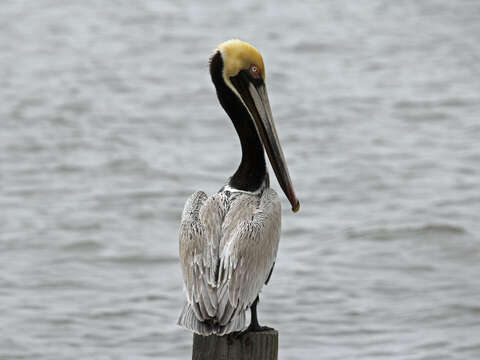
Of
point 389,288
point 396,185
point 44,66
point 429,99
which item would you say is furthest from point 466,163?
point 44,66

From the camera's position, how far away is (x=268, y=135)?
15.8 feet

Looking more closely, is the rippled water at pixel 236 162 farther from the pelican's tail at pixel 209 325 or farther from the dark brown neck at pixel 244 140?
the pelican's tail at pixel 209 325

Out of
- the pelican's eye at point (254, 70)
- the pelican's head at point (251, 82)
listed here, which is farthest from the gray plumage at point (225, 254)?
the pelican's eye at point (254, 70)

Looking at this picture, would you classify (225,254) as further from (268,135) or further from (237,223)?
(268,135)

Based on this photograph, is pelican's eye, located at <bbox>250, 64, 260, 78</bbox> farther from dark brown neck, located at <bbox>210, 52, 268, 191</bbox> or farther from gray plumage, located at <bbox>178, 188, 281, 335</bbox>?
gray plumage, located at <bbox>178, 188, 281, 335</bbox>

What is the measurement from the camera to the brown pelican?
4.31m

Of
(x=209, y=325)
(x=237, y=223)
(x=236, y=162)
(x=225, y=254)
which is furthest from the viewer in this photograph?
(x=236, y=162)

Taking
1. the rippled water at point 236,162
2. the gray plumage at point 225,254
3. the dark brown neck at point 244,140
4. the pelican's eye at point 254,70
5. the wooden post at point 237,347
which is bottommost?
the wooden post at point 237,347

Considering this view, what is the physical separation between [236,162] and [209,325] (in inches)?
317

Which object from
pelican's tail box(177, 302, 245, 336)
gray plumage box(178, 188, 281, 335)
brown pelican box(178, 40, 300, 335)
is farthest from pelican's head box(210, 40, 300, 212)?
pelican's tail box(177, 302, 245, 336)

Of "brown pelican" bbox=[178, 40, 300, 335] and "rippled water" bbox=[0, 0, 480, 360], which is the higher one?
"rippled water" bbox=[0, 0, 480, 360]

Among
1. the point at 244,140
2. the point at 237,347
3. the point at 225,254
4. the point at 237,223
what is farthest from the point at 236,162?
the point at 237,347

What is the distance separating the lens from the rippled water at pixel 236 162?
830 cm

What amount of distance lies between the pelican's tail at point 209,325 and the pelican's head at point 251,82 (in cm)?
75
